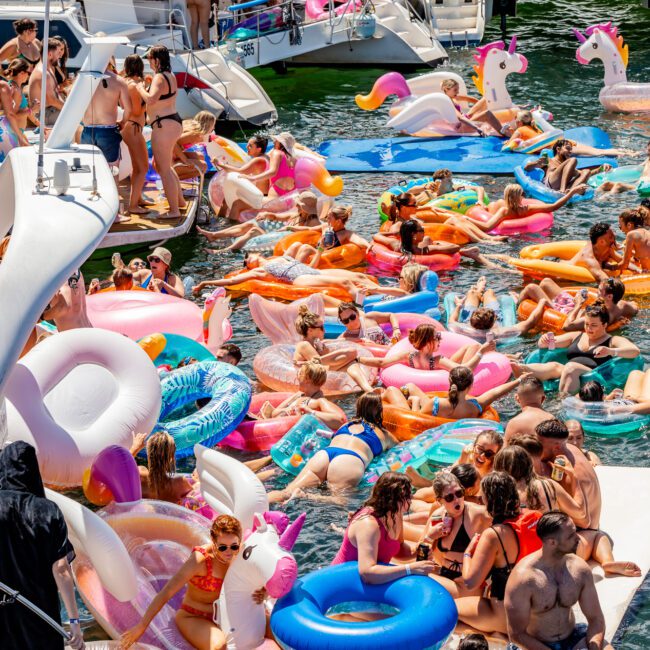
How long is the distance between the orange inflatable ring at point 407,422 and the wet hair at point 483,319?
5.85 ft

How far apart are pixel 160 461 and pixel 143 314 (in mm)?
3079

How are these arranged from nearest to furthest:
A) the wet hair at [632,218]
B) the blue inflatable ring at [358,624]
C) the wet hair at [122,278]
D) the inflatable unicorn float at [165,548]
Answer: the blue inflatable ring at [358,624]
the inflatable unicorn float at [165,548]
the wet hair at [122,278]
the wet hair at [632,218]

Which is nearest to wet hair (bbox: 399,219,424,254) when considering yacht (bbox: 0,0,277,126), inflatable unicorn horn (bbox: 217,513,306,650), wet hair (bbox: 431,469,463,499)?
wet hair (bbox: 431,469,463,499)

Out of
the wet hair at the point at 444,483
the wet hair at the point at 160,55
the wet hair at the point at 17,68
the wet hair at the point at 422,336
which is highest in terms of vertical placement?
the wet hair at the point at 160,55

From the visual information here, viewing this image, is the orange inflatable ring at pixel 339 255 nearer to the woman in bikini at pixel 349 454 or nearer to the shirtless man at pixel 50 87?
the shirtless man at pixel 50 87

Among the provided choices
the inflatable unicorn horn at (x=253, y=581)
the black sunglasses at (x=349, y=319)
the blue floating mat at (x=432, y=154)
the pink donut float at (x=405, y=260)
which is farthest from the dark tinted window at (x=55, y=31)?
the inflatable unicorn horn at (x=253, y=581)

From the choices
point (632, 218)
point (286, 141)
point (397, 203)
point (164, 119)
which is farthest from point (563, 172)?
point (164, 119)

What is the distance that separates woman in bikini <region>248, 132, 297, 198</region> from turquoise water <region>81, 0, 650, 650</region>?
958 mm

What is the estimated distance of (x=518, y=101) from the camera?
20.2 m

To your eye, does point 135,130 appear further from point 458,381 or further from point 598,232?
point 458,381

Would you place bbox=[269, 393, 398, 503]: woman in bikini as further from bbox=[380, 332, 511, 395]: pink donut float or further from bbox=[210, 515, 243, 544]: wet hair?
bbox=[210, 515, 243, 544]: wet hair

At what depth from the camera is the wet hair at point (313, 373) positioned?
8984 millimetres

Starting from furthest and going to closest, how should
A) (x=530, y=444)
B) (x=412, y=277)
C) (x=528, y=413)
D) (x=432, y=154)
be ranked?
1. (x=432, y=154)
2. (x=412, y=277)
3. (x=528, y=413)
4. (x=530, y=444)

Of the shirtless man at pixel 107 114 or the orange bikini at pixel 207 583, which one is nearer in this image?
the orange bikini at pixel 207 583
